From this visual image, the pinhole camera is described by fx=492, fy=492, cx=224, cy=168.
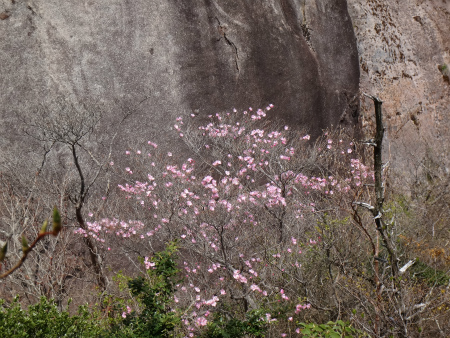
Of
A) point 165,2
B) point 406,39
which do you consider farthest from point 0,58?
point 406,39

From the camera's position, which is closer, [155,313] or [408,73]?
[155,313]

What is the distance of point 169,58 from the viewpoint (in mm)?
10133

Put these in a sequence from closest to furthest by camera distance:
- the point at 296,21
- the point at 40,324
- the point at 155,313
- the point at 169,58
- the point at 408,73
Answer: the point at 40,324 < the point at 155,313 < the point at 169,58 < the point at 296,21 < the point at 408,73

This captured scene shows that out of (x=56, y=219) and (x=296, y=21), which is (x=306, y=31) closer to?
(x=296, y=21)

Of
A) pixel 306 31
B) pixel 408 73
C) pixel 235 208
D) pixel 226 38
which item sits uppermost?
pixel 226 38

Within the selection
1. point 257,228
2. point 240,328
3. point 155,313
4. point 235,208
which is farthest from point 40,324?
point 235,208

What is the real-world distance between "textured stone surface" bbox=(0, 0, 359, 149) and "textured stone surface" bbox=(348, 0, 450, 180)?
4.35ft

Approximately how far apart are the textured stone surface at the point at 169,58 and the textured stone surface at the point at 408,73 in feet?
4.35

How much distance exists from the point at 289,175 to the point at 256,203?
1.07 m

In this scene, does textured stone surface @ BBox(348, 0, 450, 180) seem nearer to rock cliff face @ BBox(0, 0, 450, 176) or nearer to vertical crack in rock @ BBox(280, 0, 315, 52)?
rock cliff face @ BBox(0, 0, 450, 176)

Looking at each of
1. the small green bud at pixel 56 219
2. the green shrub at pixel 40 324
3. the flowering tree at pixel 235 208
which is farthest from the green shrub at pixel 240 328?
the small green bud at pixel 56 219

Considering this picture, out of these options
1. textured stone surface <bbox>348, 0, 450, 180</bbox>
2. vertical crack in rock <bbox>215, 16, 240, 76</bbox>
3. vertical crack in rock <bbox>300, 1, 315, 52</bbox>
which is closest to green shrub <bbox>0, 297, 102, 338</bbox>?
vertical crack in rock <bbox>215, 16, 240, 76</bbox>

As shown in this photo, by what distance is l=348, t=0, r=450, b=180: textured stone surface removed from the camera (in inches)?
492

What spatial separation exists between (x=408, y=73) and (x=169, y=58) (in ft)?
22.4
